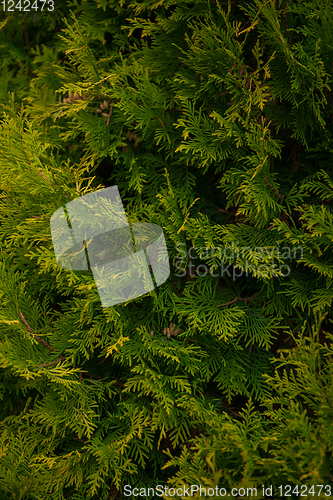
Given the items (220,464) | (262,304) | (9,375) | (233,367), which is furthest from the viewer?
(9,375)

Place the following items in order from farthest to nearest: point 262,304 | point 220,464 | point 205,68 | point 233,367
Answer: point 262,304, point 233,367, point 205,68, point 220,464

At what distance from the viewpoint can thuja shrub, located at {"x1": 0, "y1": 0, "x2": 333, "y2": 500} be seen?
1563mm

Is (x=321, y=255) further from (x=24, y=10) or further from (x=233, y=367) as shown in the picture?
(x=24, y=10)

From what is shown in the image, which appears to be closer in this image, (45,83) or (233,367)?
(233,367)

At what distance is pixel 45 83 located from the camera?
209cm

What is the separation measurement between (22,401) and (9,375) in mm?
201

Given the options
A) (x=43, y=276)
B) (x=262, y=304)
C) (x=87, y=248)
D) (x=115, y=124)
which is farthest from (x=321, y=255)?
(x=43, y=276)

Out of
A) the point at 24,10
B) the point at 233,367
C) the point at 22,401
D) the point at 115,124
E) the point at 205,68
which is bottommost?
the point at 22,401

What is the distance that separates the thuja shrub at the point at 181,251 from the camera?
1.56 m

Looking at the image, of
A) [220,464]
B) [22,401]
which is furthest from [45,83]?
[220,464]

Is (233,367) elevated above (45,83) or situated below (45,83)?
below

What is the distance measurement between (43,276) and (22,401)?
876 millimetres

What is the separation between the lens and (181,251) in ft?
5.65

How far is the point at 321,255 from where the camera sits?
163cm
